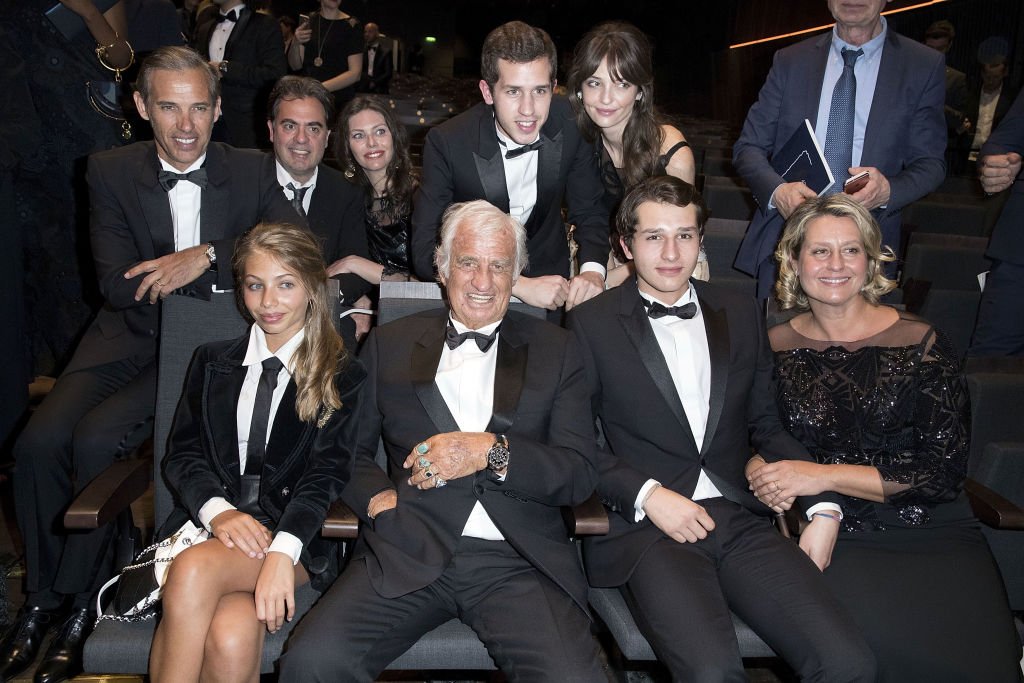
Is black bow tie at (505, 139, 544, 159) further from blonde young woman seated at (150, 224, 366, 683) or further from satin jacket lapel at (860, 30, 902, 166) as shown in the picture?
satin jacket lapel at (860, 30, 902, 166)

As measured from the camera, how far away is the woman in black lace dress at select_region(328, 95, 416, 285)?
3.49 metres

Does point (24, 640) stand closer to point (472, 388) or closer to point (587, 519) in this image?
point (472, 388)

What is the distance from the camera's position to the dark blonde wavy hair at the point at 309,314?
94.5 inches

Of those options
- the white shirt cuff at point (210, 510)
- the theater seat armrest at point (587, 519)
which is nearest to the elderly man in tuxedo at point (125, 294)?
the white shirt cuff at point (210, 510)

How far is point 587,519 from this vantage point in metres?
2.21

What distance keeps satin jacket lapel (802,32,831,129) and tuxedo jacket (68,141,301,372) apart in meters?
1.93

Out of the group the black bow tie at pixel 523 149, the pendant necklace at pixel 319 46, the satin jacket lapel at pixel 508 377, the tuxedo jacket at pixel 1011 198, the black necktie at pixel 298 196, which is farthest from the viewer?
the pendant necklace at pixel 319 46

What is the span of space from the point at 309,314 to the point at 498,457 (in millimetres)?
741

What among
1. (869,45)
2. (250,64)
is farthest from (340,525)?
(250,64)

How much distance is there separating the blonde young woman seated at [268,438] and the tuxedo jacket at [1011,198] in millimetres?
2707

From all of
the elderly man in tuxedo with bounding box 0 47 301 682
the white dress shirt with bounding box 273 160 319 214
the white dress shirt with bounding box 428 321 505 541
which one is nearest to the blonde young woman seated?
the white dress shirt with bounding box 428 321 505 541

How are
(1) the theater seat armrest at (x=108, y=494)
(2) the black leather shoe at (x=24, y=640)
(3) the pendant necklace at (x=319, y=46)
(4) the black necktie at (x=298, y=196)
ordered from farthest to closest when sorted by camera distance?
(3) the pendant necklace at (x=319, y=46) → (4) the black necktie at (x=298, y=196) → (2) the black leather shoe at (x=24, y=640) → (1) the theater seat armrest at (x=108, y=494)

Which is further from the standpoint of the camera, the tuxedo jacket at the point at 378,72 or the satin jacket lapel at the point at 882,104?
the tuxedo jacket at the point at 378,72

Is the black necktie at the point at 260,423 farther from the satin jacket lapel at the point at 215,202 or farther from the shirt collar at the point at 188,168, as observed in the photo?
the shirt collar at the point at 188,168
